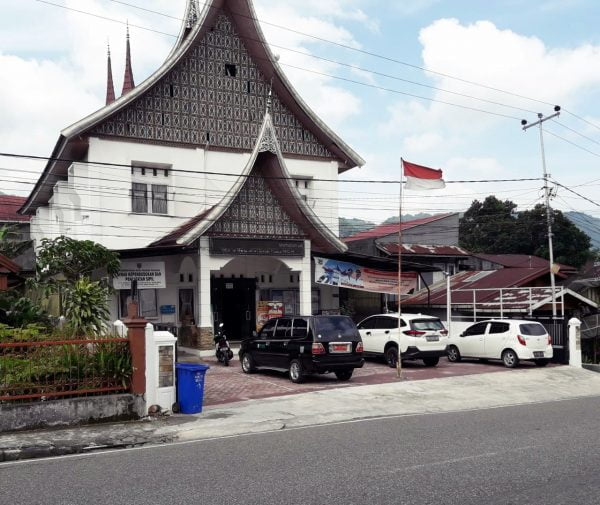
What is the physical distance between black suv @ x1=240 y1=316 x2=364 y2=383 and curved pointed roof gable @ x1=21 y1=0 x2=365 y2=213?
11612mm

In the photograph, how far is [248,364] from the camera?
1972 cm

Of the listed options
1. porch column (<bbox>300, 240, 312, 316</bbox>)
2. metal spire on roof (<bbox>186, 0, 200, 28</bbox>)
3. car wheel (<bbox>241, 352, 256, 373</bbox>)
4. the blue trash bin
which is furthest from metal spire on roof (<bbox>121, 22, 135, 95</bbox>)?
the blue trash bin

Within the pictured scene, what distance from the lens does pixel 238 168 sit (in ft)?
A: 93.7

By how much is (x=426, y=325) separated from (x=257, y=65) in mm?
14226

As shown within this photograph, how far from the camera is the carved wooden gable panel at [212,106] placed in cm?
2645

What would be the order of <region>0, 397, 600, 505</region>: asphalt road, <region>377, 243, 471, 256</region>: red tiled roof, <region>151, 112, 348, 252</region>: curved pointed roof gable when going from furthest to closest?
1. <region>377, 243, 471, 256</region>: red tiled roof
2. <region>151, 112, 348, 252</region>: curved pointed roof gable
3. <region>0, 397, 600, 505</region>: asphalt road

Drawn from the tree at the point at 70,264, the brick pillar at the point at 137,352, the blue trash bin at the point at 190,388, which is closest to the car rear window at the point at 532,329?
the blue trash bin at the point at 190,388

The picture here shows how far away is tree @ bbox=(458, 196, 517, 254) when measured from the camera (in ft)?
225

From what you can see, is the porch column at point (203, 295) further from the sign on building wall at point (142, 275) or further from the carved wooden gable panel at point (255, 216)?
the sign on building wall at point (142, 275)

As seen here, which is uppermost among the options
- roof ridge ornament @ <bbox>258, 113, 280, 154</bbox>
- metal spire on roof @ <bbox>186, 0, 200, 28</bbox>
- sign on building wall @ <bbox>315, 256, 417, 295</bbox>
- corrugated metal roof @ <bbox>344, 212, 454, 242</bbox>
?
metal spire on roof @ <bbox>186, 0, 200, 28</bbox>

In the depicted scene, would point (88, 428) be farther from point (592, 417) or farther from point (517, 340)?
point (517, 340)

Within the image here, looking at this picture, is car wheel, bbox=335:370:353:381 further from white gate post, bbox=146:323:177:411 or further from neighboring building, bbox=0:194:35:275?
neighboring building, bbox=0:194:35:275

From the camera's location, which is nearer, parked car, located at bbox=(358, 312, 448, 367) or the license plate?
the license plate

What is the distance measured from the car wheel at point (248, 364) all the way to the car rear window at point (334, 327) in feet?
10.1
